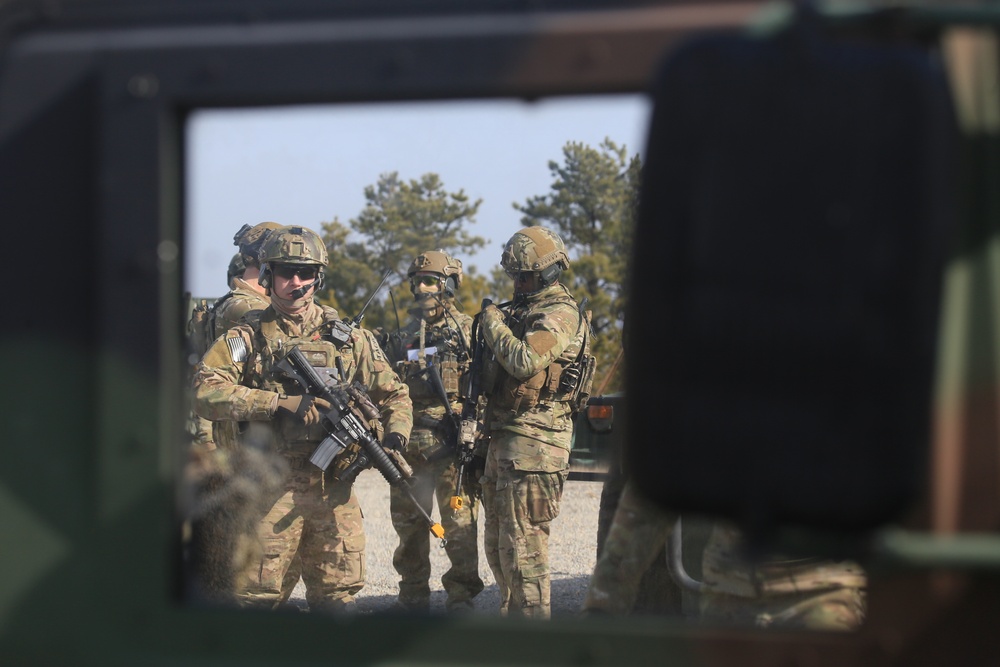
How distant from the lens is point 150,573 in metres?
1.20

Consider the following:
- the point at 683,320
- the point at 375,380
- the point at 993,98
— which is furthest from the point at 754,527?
the point at 375,380

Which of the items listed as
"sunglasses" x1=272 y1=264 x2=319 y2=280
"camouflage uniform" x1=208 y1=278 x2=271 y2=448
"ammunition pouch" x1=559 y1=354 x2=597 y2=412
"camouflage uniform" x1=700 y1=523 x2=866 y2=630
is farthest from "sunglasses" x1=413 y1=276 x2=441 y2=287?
"camouflage uniform" x1=700 y1=523 x2=866 y2=630

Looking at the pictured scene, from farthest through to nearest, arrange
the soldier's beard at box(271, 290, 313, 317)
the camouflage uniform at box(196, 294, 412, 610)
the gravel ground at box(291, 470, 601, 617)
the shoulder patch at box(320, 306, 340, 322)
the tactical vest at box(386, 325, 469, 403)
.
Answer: the tactical vest at box(386, 325, 469, 403), the gravel ground at box(291, 470, 601, 617), the shoulder patch at box(320, 306, 340, 322), the soldier's beard at box(271, 290, 313, 317), the camouflage uniform at box(196, 294, 412, 610)

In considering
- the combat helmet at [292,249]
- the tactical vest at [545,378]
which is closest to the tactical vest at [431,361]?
the tactical vest at [545,378]

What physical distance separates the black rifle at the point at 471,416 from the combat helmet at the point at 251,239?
1.36 m

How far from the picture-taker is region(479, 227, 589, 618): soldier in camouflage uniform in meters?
5.50

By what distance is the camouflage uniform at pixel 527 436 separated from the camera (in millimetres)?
5473

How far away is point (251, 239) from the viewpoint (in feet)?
21.1

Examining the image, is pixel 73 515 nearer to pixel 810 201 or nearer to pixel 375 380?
pixel 810 201

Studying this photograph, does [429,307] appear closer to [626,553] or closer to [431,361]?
[431,361]

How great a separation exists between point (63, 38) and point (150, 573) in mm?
638

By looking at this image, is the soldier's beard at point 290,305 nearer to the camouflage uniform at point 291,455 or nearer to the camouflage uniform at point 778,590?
the camouflage uniform at point 291,455

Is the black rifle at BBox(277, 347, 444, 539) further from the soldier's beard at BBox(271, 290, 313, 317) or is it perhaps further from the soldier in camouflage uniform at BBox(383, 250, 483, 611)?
the soldier in camouflage uniform at BBox(383, 250, 483, 611)

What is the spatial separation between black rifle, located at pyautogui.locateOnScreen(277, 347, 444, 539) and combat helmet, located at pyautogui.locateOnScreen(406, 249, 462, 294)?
1.74 m
